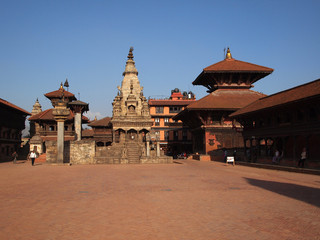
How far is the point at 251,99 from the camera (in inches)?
1550

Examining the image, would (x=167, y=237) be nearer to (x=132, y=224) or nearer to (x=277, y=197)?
(x=132, y=224)

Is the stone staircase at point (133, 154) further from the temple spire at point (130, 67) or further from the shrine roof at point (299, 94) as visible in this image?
the temple spire at point (130, 67)

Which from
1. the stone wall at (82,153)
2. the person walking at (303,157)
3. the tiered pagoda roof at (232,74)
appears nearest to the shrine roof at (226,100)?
the tiered pagoda roof at (232,74)

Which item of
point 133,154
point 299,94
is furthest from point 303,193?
point 133,154

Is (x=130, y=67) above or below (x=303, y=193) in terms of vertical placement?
above

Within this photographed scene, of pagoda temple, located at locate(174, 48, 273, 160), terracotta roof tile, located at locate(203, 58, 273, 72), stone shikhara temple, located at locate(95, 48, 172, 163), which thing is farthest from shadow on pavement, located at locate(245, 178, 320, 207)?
terracotta roof tile, located at locate(203, 58, 273, 72)

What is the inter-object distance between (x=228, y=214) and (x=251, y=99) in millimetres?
34023

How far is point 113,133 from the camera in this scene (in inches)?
1759

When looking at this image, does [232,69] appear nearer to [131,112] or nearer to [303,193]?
[131,112]

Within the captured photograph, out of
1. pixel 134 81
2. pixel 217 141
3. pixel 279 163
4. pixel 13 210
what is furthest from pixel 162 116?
pixel 13 210

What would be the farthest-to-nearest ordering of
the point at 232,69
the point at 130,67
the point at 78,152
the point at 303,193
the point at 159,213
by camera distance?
the point at 130,67
the point at 232,69
the point at 78,152
the point at 303,193
the point at 159,213

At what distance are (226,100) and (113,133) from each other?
19.2 metres

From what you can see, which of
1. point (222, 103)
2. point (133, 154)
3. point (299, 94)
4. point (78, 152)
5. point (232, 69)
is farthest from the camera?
point (232, 69)

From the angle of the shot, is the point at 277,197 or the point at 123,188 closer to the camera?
the point at 277,197
